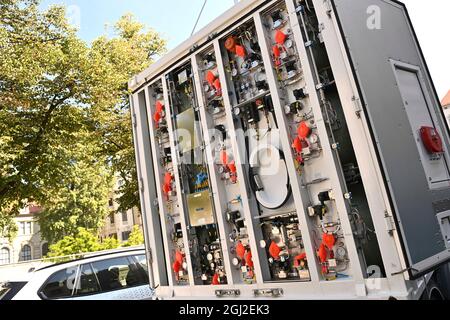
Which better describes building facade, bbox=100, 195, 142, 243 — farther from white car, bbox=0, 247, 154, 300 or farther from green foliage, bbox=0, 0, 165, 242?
white car, bbox=0, 247, 154, 300

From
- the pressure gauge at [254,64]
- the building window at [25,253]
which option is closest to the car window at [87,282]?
the pressure gauge at [254,64]

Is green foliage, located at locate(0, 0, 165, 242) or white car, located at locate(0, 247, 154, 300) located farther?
green foliage, located at locate(0, 0, 165, 242)

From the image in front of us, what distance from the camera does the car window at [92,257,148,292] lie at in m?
5.49

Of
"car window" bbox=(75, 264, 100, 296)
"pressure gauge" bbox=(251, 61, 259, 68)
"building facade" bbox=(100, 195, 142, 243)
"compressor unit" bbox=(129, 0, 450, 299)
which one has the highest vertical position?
"building facade" bbox=(100, 195, 142, 243)

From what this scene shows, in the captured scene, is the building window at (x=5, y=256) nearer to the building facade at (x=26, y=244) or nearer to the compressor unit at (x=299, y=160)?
the building facade at (x=26, y=244)

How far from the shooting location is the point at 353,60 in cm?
285

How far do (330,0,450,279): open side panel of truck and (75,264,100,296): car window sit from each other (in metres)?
4.41

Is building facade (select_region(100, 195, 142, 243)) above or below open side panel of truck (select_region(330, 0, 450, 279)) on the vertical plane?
above

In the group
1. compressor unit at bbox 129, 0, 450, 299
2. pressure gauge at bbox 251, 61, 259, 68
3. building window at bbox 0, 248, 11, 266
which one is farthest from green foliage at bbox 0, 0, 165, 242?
building window at bbox 0, 248, 11, 266

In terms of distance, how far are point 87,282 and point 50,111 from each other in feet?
28.3

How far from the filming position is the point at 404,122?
3.26 meters

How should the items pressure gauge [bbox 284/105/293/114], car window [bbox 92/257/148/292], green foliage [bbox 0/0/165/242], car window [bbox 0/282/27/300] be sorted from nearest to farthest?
1. pressure gauge [bbox 284/105/293/114]
2. car window [bbox 0/282/27/300]
3. car window [bbox 92/257/148/292]
4. green foliage [bbox 0/0/165/242]

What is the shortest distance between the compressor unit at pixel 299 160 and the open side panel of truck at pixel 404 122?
18mm

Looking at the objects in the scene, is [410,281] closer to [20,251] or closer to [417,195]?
[417,195]
